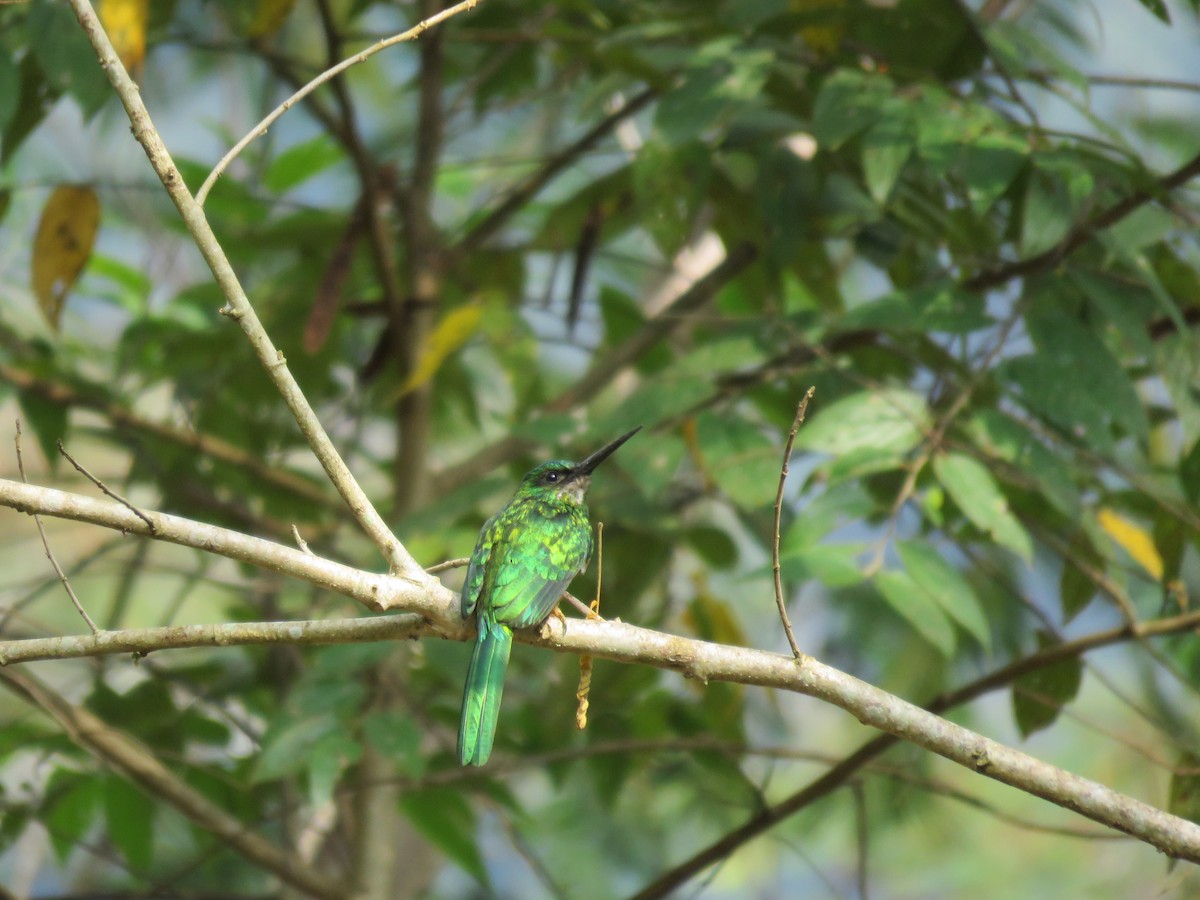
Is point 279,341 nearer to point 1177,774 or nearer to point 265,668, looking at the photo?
point 265,668

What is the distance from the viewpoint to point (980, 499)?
104 inches

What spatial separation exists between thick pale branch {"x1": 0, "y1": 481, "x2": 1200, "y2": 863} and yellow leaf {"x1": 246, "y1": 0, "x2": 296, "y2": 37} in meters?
2.03

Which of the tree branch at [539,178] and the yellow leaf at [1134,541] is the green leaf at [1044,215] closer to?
the yellow leaf at [1134,541]

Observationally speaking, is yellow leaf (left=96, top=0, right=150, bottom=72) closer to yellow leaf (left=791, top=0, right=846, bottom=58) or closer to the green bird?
the green bird

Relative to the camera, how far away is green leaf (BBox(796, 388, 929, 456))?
2742 millimetres

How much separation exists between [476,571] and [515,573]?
0.13 metres

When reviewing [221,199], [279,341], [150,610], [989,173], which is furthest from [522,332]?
[150,610]

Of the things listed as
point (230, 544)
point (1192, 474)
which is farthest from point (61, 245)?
point (1192, 474)

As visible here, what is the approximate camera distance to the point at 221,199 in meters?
3.96

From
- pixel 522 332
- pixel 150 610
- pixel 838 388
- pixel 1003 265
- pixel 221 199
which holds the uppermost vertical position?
pixel 150 610

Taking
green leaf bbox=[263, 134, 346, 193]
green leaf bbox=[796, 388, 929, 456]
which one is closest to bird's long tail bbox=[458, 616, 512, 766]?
green leaf bbox=[796, 388, 929, 456]

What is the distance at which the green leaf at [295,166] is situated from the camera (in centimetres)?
418

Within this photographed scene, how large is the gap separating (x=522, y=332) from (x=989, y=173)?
167 cm

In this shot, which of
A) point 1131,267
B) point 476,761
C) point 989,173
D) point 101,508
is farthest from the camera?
point 1131,267
